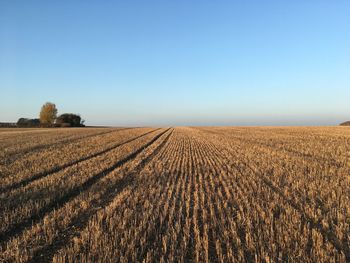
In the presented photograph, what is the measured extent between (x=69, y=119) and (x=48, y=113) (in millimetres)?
7811

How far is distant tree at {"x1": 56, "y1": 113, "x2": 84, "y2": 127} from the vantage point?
8588 cm

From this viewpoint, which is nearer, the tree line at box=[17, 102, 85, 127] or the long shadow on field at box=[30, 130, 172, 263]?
the long shadow on field at box=[30, 130, 172, 263]

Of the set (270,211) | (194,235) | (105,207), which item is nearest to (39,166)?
(105,207)

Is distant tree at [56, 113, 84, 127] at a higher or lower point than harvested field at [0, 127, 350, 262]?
higher

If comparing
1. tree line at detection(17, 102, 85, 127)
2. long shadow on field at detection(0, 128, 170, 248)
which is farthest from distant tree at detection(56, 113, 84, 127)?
long shadow on field at detection(0, 128, 170, 248)

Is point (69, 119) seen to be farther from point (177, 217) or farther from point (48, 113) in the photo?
point (177, 217)

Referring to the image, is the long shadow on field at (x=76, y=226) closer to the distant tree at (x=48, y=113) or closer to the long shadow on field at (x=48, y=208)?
the long shadow on field at (x=48, y=208)

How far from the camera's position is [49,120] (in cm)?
8288

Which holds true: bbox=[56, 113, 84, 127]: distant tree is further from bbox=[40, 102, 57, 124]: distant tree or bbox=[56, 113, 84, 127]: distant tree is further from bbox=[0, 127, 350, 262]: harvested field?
bbox=[0, 127, 350, 262]: harvested field

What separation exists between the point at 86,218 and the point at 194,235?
2448mm

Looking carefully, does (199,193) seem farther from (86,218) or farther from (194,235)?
(86,218)

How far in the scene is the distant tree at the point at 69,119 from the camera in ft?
282

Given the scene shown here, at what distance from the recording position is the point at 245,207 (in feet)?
18.2

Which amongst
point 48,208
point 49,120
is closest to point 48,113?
point 49,120
